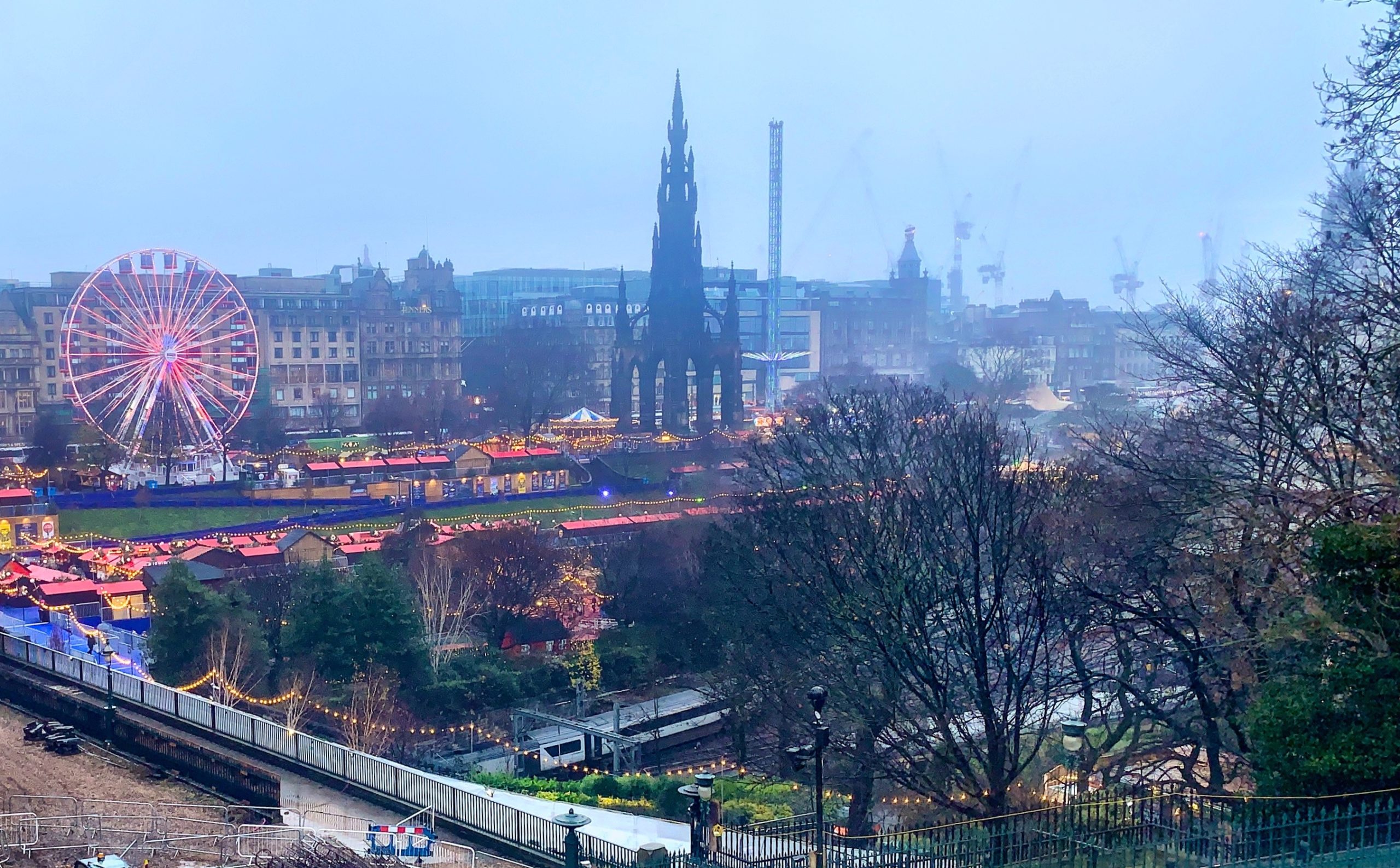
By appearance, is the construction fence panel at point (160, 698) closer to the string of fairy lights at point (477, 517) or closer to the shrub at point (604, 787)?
the shrub at point (604, 787)

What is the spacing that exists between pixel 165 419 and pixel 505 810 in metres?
39.3

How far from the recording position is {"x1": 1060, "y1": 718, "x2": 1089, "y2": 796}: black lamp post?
10000 millimetres

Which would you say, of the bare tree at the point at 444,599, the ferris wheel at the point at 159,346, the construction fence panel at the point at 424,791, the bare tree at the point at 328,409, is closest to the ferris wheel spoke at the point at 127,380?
the ferris wheel at the point at 159,346

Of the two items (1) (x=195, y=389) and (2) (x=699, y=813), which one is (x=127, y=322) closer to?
(1) (x=195, y=389)

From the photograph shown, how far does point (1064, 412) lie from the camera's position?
63875mm

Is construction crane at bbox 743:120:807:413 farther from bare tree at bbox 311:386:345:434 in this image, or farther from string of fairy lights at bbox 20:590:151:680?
string of fairy lights at bbox 20:590:151:680

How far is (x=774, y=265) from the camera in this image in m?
96.9

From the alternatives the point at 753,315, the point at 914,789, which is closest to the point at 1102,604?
the point at 914,789

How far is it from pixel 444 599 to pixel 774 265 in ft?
245

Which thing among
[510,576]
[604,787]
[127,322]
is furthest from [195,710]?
[127,322]

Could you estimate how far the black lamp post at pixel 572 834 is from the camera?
917cm

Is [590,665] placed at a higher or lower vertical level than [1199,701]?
lower

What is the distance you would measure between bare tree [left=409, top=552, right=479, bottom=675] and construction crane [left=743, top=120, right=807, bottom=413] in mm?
64530

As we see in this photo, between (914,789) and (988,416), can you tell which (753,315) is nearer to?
(988,416)
